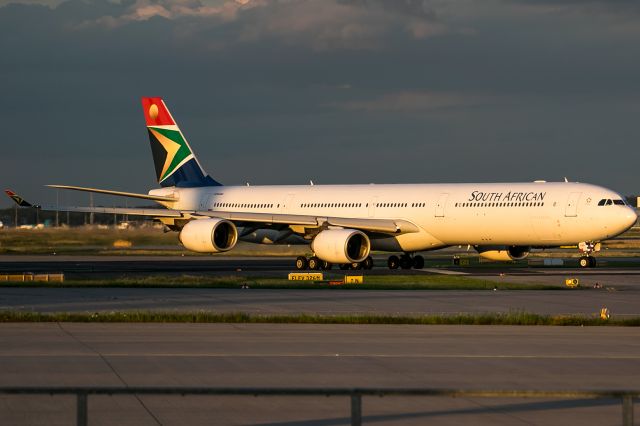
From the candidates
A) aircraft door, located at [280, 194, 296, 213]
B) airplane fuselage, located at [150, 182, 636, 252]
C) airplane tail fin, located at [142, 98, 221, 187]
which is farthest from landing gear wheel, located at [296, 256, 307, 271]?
airplane tail fin, located at [142, 98, 221, 187]

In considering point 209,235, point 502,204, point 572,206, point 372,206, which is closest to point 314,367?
point 572,206

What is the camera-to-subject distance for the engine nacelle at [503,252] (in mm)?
55531

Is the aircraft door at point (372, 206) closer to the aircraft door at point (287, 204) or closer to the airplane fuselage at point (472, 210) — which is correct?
the airplane fuselage at point (472, 210)

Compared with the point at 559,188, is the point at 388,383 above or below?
below

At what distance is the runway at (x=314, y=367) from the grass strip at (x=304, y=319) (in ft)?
2.87

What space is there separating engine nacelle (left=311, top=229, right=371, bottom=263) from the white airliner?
47 mm

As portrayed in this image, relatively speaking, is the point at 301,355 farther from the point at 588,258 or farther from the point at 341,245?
the point at 588,258

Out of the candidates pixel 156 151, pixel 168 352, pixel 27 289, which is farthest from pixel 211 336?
pixel 156 151

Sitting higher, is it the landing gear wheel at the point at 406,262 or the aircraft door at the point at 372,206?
the aircraft door at the point at 372,206

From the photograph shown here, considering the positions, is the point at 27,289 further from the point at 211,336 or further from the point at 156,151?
the point at 156,151

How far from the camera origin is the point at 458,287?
128 feet

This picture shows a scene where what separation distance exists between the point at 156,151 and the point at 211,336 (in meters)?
44.7

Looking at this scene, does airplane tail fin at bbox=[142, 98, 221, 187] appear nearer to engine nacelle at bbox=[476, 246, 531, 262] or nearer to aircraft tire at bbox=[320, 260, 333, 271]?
aircraft tire at bbox=[320, 260, 333, 271]

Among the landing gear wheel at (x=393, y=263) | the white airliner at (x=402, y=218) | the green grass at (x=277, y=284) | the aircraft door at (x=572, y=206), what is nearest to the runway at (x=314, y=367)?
the green grass at (x=277, y=284)
